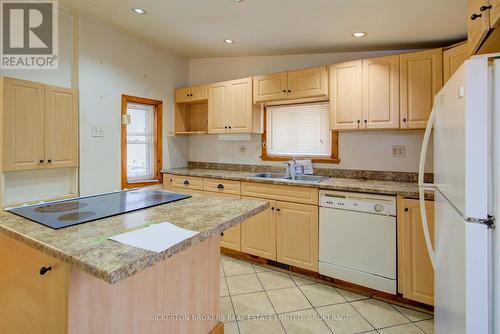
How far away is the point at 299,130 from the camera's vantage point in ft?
10.7

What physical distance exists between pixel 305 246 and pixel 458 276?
160 cm

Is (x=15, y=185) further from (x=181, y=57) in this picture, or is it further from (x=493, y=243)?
(x=493, y=243)

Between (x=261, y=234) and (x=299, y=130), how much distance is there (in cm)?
132

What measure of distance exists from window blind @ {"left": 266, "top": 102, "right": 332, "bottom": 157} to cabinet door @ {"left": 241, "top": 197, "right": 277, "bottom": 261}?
0.88 m

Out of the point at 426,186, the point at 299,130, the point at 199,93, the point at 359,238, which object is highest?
the point at 199,93

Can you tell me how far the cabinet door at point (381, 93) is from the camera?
2.37 m

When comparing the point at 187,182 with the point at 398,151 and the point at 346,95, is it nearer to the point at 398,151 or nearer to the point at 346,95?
the point at 346,95

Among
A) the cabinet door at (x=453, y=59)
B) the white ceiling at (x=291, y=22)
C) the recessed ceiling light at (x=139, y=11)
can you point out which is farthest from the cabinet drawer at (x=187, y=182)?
the cabinet door at (x=453, y=59)

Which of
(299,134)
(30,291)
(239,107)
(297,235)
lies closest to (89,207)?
(30,291)

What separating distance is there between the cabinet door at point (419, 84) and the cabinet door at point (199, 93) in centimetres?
227

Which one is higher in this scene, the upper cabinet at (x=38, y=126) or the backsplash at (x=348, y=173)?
the upper cabinet at (x=38, y=126)

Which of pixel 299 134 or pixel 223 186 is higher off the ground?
A: pixel 299 134

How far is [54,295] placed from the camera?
0.98m

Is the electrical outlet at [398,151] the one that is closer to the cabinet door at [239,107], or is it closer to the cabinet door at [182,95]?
the cabinet door at [239,107]
